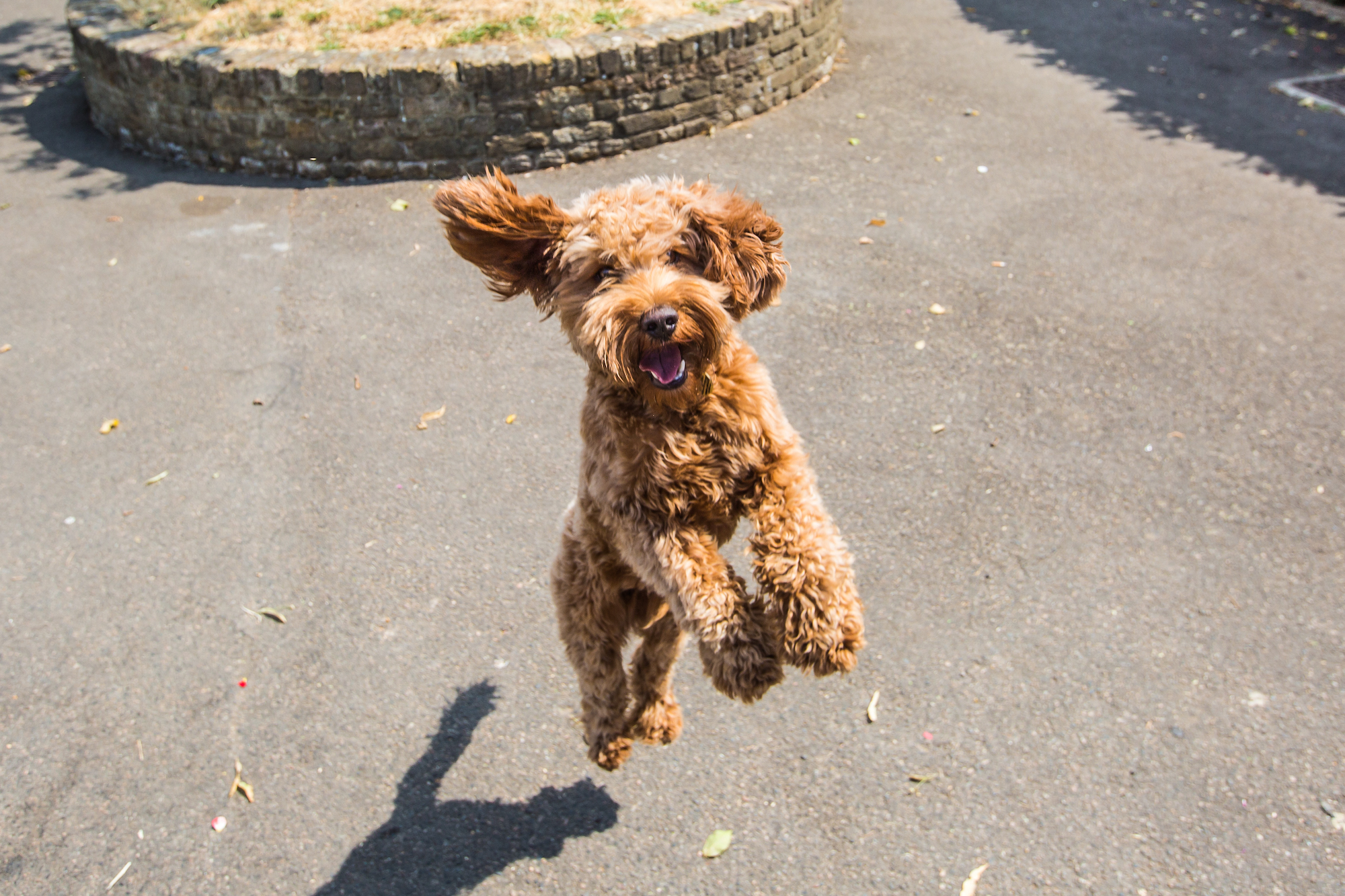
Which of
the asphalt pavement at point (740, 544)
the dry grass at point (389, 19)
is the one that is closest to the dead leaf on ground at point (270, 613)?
the asphalt pavement at point (740, 544)

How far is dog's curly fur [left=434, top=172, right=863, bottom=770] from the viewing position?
109 inches

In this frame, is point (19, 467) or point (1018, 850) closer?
point (1018, 850)

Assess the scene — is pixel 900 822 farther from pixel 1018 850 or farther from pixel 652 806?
pixel 652 806

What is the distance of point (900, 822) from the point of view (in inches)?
150

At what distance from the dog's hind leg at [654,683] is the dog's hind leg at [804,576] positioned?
885 mm

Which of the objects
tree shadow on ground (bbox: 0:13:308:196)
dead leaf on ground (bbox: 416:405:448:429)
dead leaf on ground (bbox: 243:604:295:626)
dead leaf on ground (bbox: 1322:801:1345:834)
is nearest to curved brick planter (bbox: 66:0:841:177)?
tree shadow on ground (bbox: 0:13:308:196)

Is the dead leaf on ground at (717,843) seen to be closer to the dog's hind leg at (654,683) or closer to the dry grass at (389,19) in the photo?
the dog's hind leg at (654,683)

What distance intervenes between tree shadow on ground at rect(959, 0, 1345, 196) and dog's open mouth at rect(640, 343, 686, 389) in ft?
27.1

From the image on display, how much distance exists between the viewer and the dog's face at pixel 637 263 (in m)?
2.75

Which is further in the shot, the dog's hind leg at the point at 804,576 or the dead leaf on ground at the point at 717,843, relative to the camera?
the dead leaf on ground at the point at 717,843

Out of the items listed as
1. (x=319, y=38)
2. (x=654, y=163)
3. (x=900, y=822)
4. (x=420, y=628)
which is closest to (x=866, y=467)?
(x=900, y=822)

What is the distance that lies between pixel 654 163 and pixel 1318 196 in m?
5.85

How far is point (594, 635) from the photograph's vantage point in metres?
3.53

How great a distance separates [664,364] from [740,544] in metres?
2.50
